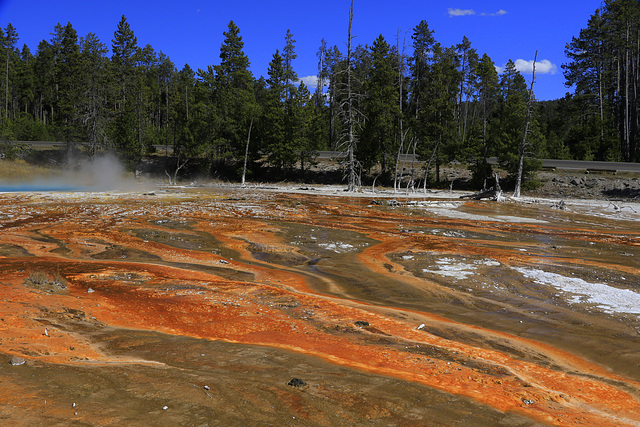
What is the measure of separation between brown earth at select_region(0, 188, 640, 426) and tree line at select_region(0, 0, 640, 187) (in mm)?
24614

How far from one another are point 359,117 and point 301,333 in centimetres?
3918

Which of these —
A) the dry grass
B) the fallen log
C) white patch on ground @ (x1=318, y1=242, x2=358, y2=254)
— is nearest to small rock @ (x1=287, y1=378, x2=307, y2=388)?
white patch on ground @ (x1=318, y1=242, x2=358, y2=254)

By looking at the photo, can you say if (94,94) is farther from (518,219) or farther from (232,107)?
(518,219)

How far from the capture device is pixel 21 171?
4859cm

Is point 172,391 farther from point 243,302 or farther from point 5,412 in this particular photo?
point 243,302

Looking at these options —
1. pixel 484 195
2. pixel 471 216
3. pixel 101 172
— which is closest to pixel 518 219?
pixel 471 216

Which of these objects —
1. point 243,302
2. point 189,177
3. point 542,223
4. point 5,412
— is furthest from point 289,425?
point 189,177

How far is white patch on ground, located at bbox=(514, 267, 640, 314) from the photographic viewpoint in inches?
355

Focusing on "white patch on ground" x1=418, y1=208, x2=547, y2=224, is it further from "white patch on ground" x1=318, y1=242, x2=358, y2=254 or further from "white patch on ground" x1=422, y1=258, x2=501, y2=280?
"white patch on ground" x1=422, y1=258, x2=501, y2=280

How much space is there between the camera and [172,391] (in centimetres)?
434

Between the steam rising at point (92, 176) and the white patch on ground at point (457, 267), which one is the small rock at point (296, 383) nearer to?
the white patch on ground at point (457, 267)

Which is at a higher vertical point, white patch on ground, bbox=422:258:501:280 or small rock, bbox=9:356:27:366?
small rock, bbox=9:356:27:366

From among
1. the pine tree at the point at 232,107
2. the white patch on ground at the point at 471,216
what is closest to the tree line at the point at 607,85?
the white patch on ground at the point at 471,216

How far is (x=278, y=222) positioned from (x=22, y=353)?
581 inches
